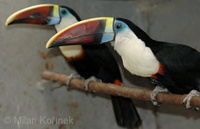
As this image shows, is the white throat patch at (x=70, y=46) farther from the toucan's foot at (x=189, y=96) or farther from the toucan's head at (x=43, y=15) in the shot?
the toucan's foot at (x=189, y=96)

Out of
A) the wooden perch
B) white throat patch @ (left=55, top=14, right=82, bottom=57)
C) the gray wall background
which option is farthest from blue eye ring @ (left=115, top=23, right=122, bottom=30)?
the gray wall background

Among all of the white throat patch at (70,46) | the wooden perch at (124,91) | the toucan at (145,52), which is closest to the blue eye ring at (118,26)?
the toucan at (145,52)

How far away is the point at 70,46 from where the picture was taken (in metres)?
2.38

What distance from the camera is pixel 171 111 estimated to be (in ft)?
8.61

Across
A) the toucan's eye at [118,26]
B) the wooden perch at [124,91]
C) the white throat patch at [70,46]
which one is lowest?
the wooden perch at [124,91]

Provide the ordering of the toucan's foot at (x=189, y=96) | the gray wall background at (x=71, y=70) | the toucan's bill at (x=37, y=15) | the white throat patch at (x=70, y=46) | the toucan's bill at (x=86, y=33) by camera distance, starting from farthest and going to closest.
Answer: the white throat patch at (x=70, y=46)
the gray wall background at (x=71, y=70)
the toucan's bill at (x=37, y=15)
the toucan's bill at (x=86, y=33)
the toucan's foot at (x=189, y=96)

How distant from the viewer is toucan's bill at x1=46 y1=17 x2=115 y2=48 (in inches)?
72.3

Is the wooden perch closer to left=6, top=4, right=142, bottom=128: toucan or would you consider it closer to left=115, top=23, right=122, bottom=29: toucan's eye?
left=6, top=4, right=142, bottom=128: toucan

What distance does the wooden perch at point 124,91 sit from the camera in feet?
5.84

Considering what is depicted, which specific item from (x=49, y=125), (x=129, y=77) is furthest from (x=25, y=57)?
(x=129, y=77)

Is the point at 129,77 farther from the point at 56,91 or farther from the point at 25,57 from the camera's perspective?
the point at 25,57

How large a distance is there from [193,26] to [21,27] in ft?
4.79

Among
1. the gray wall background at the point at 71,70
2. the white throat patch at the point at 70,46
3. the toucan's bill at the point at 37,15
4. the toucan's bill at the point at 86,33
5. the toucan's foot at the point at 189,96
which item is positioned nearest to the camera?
the toucan's foot at the point at 189,96

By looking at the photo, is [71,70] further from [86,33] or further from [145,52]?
[145,52]
